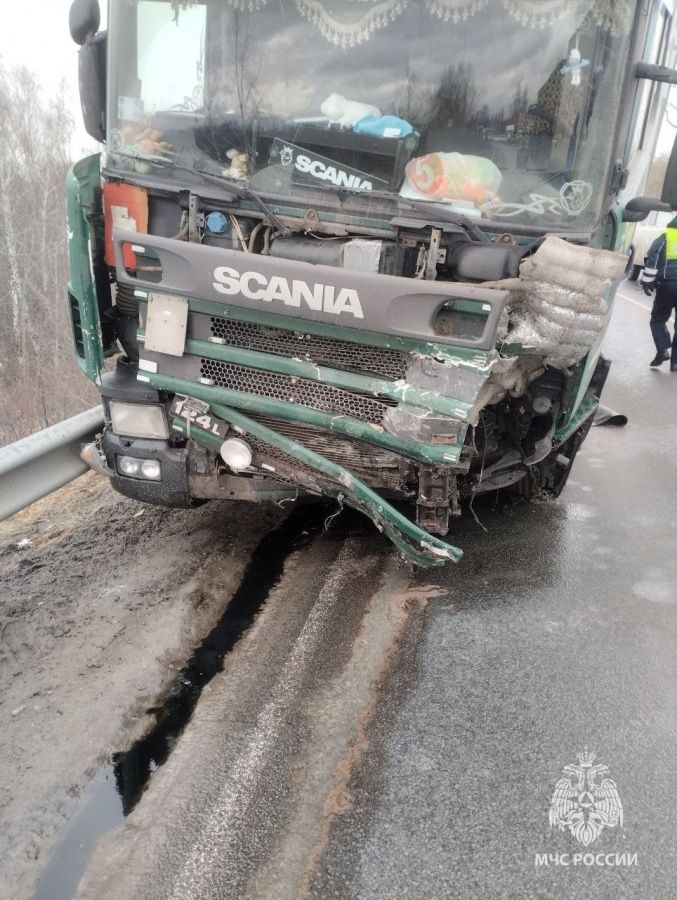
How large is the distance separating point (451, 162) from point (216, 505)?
8.84ft

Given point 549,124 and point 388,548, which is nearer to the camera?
point 549,124

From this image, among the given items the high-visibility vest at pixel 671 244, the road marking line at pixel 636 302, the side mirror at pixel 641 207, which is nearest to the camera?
the side mirror at pixel 641 207

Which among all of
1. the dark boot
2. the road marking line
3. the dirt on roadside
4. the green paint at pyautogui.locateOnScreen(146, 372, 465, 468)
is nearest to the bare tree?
the road marking line

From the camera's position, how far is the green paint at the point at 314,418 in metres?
3.20

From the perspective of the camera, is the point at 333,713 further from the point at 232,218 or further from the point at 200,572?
the point at 232,218

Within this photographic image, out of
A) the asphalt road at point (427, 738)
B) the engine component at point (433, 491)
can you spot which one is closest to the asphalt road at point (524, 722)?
the asphalt road at point (427, 738)

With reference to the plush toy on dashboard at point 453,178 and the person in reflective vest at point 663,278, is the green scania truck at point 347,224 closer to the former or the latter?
the plush toy on dashboard at point 453,178

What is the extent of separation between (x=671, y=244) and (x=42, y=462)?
7.76m

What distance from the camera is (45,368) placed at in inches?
902

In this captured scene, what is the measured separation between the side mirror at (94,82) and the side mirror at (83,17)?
0.08 metres

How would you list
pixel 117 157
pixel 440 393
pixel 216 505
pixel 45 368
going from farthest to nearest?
pixel 45 368, pixel 216 505, pixel 117 157, pixel 440 393

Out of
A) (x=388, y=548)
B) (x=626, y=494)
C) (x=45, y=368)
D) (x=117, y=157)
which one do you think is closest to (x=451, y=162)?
(x=117, y=157)

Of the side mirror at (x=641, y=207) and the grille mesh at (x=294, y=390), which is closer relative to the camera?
the grille mesh at (x=294, y=390)

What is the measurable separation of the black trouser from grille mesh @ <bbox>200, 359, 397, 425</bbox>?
6.80 metres
